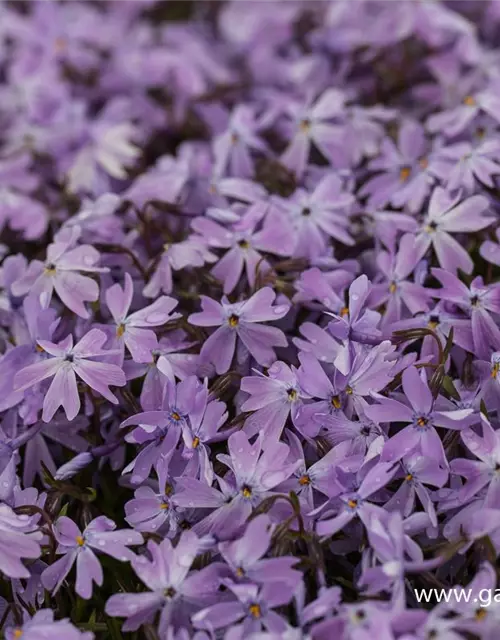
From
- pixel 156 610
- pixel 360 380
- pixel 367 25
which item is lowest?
pixel 156 610

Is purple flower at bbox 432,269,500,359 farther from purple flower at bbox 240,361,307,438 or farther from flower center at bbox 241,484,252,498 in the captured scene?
flower center at bbox 241,484,252,498

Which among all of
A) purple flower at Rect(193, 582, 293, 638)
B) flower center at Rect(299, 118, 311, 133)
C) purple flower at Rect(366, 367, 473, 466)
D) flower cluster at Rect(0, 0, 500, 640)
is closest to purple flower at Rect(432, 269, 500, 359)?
flower cluster at Rect(0, 0, 500, 640)

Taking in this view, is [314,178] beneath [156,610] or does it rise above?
above

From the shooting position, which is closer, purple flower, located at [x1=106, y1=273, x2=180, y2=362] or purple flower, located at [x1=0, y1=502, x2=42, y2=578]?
purple flower, located at [x1=0, y1=502, x2=42, y2=578]

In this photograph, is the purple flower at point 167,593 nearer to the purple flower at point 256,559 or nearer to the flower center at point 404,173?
the purple flower at point 256,559

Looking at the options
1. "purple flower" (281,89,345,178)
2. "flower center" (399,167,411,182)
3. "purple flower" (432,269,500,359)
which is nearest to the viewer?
"purple flower" (432,269,500,359)

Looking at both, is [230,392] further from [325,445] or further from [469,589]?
[469,589]

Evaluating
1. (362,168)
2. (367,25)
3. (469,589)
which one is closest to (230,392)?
(469,589)

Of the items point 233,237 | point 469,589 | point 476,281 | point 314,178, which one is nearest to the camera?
point 469,589
